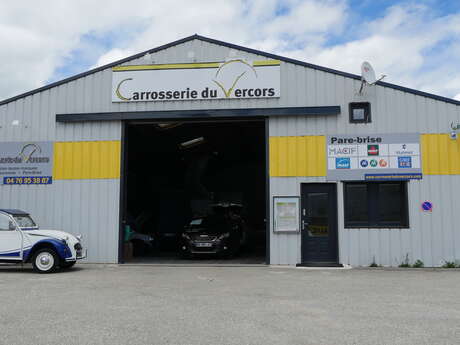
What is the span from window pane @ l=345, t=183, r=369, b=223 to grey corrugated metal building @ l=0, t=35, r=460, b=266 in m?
0.03

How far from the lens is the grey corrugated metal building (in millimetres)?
12719

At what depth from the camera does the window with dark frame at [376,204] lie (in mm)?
12820

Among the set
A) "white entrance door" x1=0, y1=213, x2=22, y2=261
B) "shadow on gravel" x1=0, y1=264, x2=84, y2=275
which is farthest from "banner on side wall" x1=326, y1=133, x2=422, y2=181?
"white entrance door" x1=0, y1=213, x2=22, y2=261

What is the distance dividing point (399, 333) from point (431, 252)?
792cm

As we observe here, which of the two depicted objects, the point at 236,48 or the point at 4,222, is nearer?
the point at 4,222

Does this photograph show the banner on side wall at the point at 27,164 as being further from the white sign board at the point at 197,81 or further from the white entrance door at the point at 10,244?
the white entrance door at the point at 10,244

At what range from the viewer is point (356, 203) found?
1297 centimetres

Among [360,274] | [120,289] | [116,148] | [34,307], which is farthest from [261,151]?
[34,307]

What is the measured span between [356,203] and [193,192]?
11918mm

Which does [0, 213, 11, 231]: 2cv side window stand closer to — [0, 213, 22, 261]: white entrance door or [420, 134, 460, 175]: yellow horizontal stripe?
[0, 213, 22, 261]: white entrance door

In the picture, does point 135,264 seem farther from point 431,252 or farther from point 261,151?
point 261,151

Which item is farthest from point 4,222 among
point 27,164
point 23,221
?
point 27,164

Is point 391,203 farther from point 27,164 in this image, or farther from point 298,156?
point 27,164

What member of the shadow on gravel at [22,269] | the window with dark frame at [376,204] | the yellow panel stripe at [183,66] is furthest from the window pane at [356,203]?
the shadow on gravel at [22,269]
